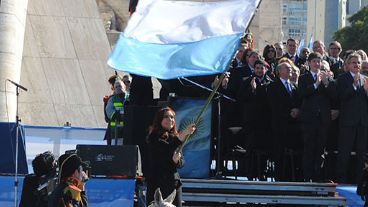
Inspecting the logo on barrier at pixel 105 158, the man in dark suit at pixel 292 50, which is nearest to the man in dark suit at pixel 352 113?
the man in dark suit at pixel 292 50

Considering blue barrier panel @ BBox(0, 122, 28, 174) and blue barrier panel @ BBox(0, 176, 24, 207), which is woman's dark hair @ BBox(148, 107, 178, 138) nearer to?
blue barrier panel @ BBox(0, 176, 24, 207)

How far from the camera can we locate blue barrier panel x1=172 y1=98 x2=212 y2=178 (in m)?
12.6

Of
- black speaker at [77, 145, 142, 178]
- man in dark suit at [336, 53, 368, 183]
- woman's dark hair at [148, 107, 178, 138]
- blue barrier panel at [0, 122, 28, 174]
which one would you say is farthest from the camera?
man in dark suit at [336, 53, 368, 183]

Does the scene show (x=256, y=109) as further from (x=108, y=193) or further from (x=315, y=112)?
(x=108, y=193)

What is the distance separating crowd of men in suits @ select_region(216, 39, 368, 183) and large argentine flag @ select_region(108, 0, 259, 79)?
144 cm

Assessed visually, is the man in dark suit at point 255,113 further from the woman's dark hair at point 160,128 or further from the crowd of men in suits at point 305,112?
the woman's dark hair at point 160,128

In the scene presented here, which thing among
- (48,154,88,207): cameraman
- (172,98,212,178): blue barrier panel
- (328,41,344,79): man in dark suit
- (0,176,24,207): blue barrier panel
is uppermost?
(328,41,344,79): man in dark suit

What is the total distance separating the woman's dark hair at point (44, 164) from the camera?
34.3ft

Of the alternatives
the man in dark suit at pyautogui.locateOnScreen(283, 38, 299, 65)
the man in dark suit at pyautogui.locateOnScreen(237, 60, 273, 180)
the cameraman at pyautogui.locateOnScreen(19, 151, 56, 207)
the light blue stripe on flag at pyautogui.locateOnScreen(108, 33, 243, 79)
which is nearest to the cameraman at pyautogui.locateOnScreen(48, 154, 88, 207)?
the cameraman at pyautogui.locateOnScreen(19, 151, 56, 207)

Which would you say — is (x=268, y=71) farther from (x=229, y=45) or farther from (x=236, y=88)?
(x=229, y=45)

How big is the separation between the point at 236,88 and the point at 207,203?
177cm

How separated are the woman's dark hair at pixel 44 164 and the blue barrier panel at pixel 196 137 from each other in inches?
101

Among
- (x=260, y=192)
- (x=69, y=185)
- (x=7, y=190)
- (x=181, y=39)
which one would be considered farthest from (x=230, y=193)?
(x=69, y=185)

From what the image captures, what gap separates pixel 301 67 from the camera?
14.2 meters
